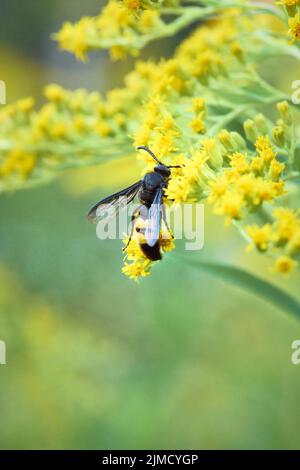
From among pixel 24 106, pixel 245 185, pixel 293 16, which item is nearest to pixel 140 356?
pixel 24 106

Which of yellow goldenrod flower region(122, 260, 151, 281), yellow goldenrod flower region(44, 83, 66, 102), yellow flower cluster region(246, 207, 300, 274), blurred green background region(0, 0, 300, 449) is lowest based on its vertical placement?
blurred green background region(0, 0, 300, 449)

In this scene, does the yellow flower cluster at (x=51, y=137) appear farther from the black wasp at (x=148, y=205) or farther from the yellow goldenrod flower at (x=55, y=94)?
the black wasp at (x=148, y=205)

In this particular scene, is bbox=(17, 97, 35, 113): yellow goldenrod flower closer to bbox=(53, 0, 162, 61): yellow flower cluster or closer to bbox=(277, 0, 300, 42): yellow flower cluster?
bbox=(53, 0, 162, 61): yellow flower cluster

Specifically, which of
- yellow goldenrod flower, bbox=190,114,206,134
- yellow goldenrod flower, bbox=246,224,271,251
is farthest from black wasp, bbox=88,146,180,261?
yellow goldenrod flower, bbox=246,224,271,251

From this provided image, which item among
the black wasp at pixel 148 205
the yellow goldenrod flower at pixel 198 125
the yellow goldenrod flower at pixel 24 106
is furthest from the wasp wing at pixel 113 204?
the yellow goldenrod flower at pixel 24 106
